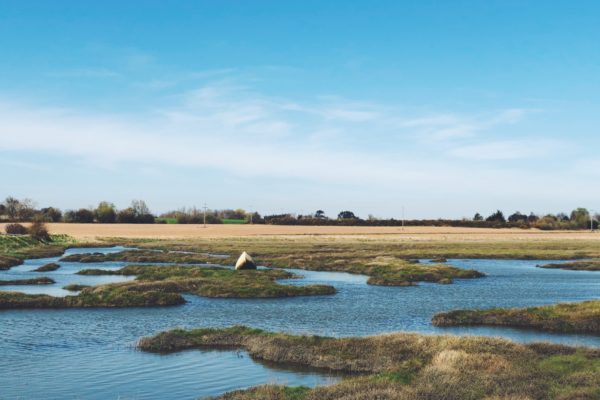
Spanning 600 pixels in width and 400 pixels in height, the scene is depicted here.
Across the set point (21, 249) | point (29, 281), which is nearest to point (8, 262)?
point (29, 281)

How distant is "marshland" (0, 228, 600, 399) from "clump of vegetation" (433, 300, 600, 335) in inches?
4.6

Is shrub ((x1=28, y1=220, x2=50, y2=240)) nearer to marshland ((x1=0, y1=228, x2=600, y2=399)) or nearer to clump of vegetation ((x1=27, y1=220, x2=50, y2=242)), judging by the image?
clump of vegetation ((x1=27, y1=220, x2=50, y2=242))

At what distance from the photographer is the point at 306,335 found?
32812 millimetres

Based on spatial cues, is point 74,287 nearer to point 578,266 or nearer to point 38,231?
point 578,266

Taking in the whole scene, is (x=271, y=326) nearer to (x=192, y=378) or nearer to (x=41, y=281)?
(x=192, y=378)

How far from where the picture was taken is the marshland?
24344 mm

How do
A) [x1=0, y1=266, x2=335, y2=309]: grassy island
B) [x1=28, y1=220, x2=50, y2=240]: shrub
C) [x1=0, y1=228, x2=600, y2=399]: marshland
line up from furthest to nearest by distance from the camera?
[x1=28, y1=220, x2=50, y2=240]: shrub → [x1=0, y1=266, x2=335, y2=309]: grassy island → [x1=0, y1=228, x2=600, y2=399]: marshland

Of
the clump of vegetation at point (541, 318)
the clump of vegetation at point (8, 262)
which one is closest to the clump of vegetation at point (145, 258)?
the clump of vegetation at point (8, 262)

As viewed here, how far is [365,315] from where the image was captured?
44.2m

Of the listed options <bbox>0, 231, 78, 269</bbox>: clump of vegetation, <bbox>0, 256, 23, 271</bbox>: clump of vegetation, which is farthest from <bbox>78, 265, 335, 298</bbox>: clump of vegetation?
<bbox>0, 231, 78, 269</bbox>: clump of vegetation

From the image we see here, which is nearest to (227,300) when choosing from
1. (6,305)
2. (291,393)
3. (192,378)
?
(6,305)

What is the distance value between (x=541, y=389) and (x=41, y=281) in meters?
53.5

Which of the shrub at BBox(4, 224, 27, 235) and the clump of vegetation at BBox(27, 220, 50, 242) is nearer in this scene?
the clump of vegetation at BBox(27, 220, 50, 242)

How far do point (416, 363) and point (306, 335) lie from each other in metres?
7.87
